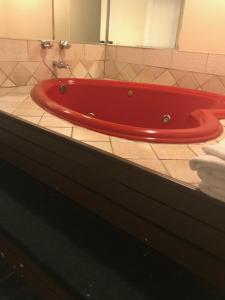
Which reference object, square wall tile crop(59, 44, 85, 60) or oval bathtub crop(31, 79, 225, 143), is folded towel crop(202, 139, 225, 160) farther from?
square wall tile crop(59, 44, 85, 60)

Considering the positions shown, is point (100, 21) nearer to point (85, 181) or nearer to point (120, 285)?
point (85, 181)

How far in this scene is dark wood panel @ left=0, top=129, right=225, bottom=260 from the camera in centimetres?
62

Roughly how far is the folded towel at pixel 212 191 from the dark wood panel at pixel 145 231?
0.19 metres

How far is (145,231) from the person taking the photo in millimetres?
760

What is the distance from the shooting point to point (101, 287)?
65 centimetres

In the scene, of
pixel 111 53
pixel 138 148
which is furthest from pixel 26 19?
pixel 138 148

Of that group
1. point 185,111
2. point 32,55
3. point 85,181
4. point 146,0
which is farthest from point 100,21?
point 85,181

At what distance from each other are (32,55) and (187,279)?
1.61m

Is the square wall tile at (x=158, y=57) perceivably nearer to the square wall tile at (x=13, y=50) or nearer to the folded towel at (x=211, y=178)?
the square wall tile at (x=13, y=50)

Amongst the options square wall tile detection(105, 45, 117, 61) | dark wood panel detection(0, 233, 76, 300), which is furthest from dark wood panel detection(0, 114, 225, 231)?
square wall tile detection(105, 45, 117, 61)

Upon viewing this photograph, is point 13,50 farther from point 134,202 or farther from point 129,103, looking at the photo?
point 134,202

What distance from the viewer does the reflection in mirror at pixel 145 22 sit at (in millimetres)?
1824

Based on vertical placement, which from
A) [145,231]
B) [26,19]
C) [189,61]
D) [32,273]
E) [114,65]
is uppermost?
[26,19]

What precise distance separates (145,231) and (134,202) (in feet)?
0.34
